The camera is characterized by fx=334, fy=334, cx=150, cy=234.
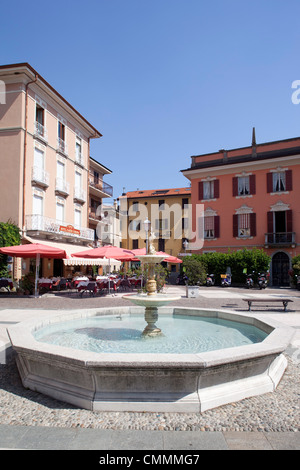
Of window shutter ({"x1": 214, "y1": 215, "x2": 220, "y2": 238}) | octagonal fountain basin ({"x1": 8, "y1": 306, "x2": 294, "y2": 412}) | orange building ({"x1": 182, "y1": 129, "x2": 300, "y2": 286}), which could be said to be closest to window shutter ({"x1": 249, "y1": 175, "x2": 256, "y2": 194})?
orange building ({"x1": 182, "y1": 129, "x2": 300, "y2": 286})

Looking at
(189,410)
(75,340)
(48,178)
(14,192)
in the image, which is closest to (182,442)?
(189,410)

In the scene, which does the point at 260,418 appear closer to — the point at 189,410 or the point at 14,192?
the point at 189,410

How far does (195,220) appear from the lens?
32.8 meters

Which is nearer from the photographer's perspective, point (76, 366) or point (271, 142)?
point (76, 366)

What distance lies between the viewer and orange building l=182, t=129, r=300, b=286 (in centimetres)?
2864

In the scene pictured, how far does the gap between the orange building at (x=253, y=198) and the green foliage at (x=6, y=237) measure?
1773cm

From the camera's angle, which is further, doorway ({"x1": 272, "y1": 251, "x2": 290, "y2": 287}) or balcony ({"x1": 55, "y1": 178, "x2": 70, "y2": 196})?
doorway ({"x1": 272, "y1": 251, "x2": 290, "y2": 287})

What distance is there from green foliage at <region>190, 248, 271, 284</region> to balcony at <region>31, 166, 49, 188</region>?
14.1 metres

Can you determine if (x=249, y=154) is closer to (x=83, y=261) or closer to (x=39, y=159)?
(x=39, y=159)

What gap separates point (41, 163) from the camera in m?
23.7

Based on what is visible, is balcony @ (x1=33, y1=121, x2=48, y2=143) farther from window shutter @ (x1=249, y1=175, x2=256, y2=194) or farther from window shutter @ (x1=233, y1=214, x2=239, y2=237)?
window shutter @ (x1=249, y1=175, x2=256, y2=194)

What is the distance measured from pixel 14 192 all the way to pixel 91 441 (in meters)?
20.6

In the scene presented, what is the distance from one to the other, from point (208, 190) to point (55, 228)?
1562 centimetres

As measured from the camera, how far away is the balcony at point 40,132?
22.8 meters
